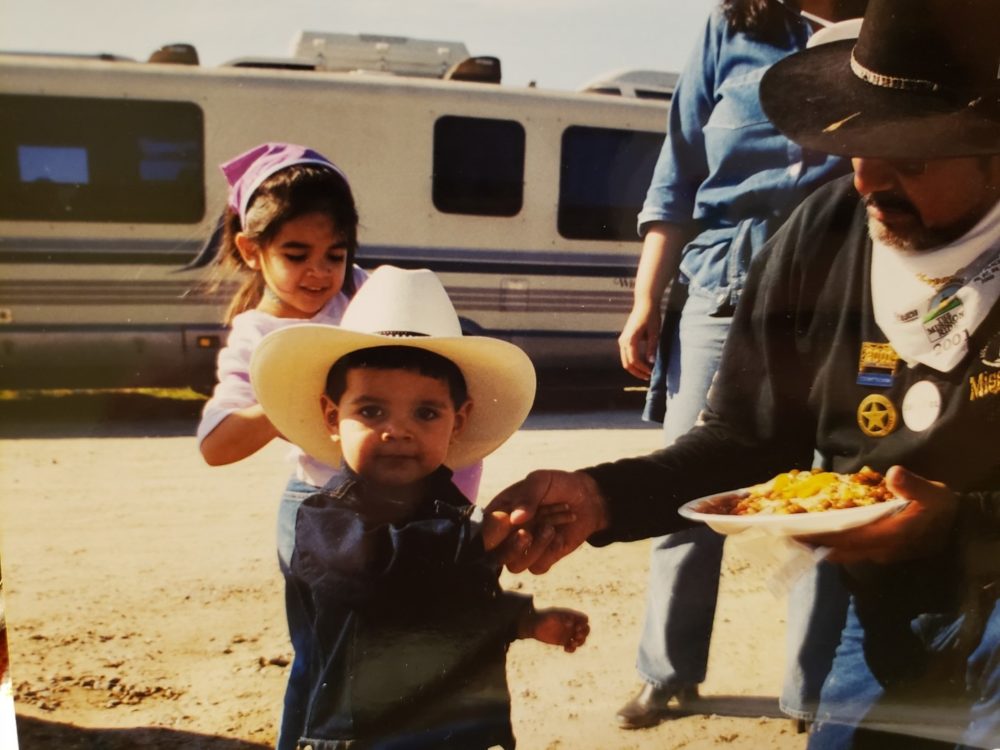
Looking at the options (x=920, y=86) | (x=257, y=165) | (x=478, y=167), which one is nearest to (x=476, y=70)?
(x=478, y=167)

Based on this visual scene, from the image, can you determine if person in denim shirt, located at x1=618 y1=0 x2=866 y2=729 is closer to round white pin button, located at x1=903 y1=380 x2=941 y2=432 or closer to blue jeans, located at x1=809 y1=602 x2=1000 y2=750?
blue jeans, located at x1=809 y1=602 x2=1000 y2=750

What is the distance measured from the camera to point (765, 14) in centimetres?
193

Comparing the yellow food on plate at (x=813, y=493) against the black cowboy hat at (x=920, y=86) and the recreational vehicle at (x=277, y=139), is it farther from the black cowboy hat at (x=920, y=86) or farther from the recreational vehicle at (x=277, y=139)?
the black cowboy hat at (x=920, y=86)

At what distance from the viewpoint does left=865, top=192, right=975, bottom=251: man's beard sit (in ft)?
6.10

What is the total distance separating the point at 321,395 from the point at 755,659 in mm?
1051

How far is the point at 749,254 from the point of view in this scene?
6.57 feet

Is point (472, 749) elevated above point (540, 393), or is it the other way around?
point (540, 393)

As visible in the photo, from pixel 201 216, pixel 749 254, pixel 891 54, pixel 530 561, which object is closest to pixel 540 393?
pixel 530 561

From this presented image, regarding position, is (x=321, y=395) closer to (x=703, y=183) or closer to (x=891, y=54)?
(x=703, y=183)

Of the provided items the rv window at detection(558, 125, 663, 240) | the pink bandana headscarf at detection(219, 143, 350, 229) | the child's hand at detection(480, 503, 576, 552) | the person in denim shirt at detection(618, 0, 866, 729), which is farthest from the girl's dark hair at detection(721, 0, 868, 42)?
the child's hand at detection(480, 503, 576, 552)

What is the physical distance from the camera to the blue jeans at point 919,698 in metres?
1.98

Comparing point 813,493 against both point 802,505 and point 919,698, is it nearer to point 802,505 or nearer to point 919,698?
point 802,505

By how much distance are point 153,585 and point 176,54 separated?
3.06 feet

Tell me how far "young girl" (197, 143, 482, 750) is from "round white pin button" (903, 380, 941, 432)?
3.32 ft
